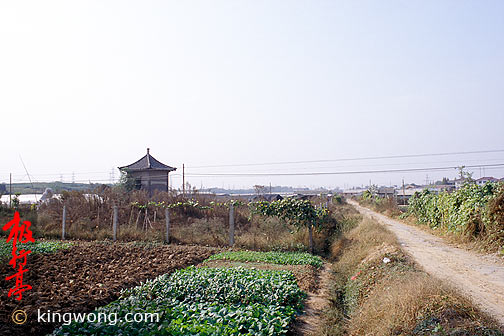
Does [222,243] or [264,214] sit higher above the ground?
[264,214]

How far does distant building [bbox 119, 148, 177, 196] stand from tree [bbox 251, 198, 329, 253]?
41.9 ft

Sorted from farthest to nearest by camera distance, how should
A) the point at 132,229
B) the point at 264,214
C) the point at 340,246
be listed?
the point at 132,229
the point at 264,214
the point at 340,246

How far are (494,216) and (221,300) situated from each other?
938 centimetres

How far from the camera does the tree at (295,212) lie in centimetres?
1457

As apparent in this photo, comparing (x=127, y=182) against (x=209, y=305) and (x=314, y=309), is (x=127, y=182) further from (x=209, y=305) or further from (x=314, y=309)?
(x=314, y=309)

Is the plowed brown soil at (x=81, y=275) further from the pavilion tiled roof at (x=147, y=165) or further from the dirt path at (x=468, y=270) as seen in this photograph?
the pavilion tiled roof at (x=147, y=165)

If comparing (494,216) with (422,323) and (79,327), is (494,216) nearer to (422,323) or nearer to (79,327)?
(422,323)

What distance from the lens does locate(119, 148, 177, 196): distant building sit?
84.8 feet

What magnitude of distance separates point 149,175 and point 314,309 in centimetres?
2088

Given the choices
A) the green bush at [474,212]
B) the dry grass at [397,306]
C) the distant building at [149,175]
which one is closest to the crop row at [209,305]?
the dry grass at [397,306]

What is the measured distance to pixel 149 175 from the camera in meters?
26.0

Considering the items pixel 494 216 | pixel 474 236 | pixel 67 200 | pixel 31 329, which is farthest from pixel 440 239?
pixel 67 200

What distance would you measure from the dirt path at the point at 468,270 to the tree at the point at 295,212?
11.5 ft

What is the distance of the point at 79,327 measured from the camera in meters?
5.25
